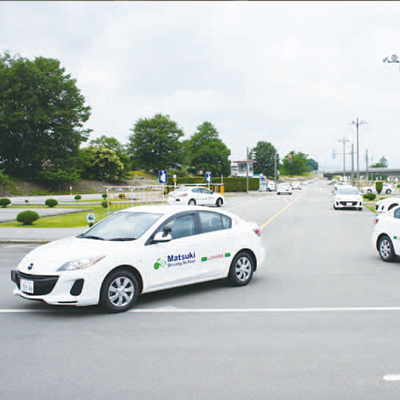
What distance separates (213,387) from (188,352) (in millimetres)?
927

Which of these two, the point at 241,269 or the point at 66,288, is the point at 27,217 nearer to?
the point at 241,269

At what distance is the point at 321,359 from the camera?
478 cm

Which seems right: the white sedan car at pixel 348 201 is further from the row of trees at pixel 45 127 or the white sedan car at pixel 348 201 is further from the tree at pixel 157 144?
the tree at pixel 157 144

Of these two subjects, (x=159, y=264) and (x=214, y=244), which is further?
(x=214, y=244)

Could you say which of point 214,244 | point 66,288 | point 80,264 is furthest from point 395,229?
point 66,288

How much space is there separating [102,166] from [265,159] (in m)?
89.5

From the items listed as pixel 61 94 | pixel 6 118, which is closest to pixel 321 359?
pixel 6 118

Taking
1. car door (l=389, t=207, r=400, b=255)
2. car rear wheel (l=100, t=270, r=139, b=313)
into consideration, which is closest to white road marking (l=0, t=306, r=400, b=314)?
car rear wheel (l=100, t=270, r=139, b=313)

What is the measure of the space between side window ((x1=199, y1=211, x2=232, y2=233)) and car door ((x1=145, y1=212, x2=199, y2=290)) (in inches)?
6.7

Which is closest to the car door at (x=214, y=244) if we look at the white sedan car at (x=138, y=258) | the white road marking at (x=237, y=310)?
the white sedan car at (x=138, y=258)

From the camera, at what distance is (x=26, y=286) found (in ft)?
21.0

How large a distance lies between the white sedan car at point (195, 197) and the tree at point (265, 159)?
116m

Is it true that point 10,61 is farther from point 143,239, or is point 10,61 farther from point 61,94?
point 143,239

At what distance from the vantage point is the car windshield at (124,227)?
737 centimetres
